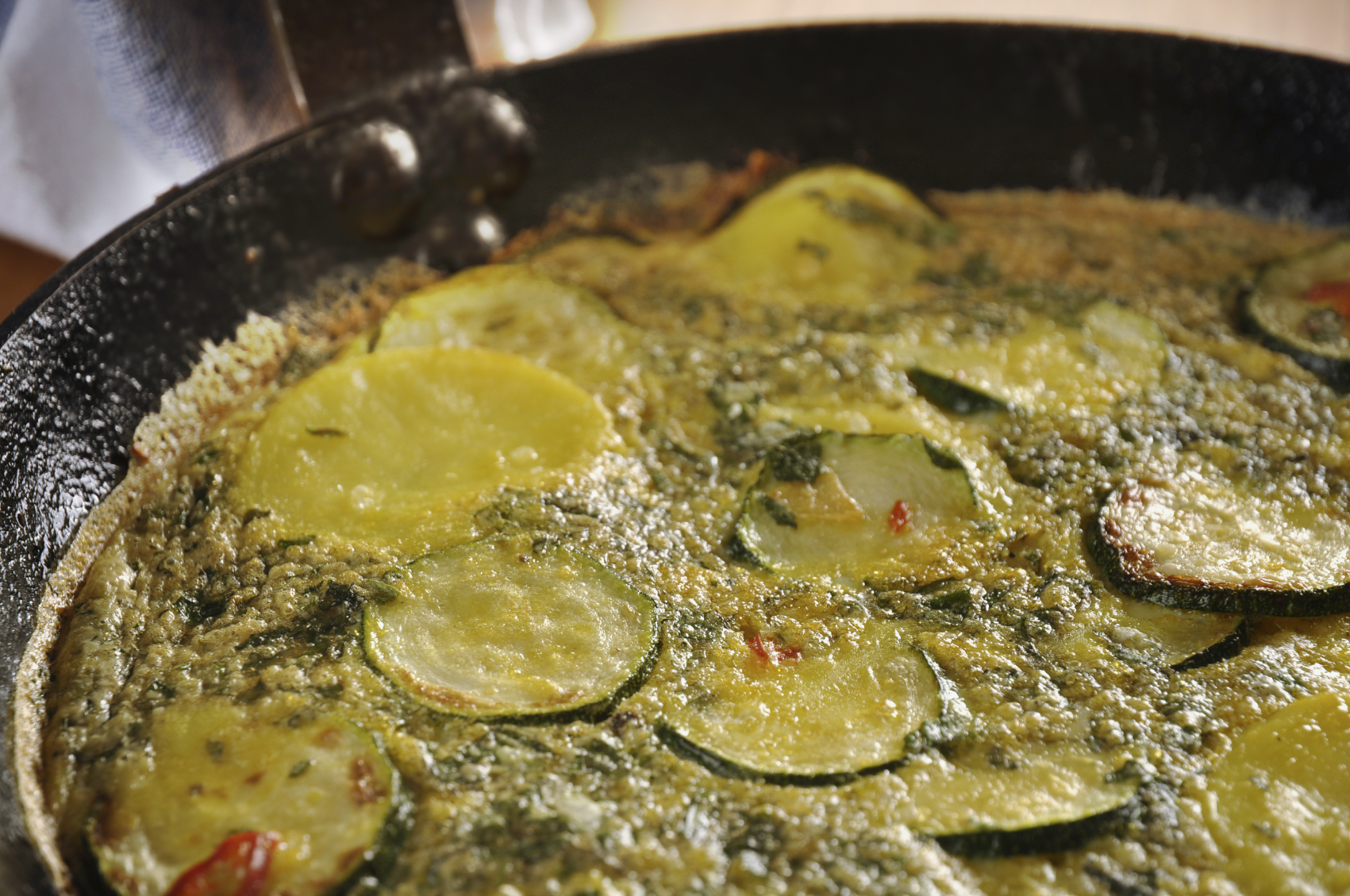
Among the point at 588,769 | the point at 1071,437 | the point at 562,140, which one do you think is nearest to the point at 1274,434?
the point at 1071,437

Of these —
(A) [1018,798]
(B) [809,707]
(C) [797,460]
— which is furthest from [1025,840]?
(C) [797,460]

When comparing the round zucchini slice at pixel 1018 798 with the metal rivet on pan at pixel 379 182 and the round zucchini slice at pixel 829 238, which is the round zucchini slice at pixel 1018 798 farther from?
the metal rivet on pan at pixel 379 182

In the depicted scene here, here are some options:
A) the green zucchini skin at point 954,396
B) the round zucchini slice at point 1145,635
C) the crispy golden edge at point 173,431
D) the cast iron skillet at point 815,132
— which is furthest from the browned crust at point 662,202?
the round zucchini slice at point 1145,635

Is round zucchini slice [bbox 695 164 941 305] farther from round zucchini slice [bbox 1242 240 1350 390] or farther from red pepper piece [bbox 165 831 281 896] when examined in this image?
red pepper piece [bbox 165 831 281 896]

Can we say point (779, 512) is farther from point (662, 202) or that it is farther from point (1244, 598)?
point (662, 202)

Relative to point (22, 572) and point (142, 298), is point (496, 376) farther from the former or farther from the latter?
point (22, 572)

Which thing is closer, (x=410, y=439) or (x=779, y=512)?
(x=779, y=512)
